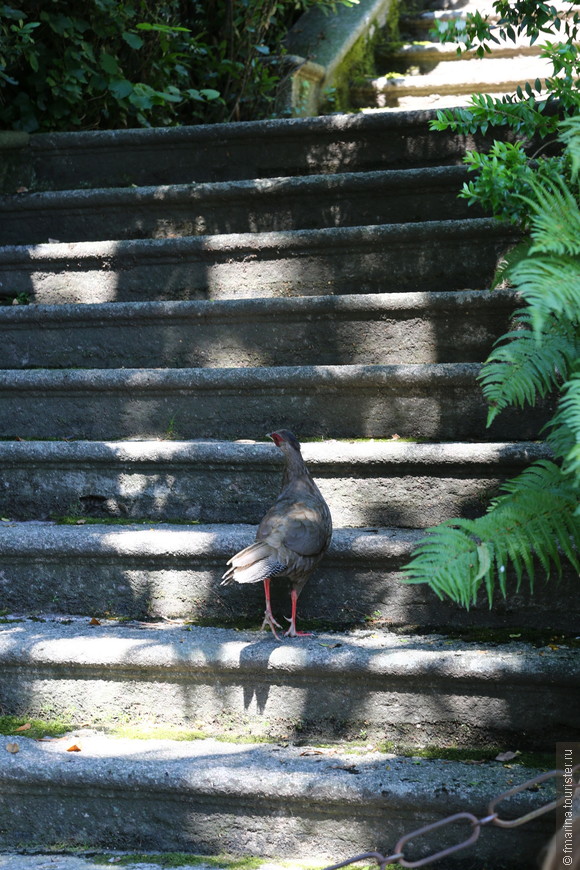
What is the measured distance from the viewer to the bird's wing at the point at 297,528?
103 inches

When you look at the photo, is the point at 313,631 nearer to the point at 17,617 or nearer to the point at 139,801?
the point at 139,801

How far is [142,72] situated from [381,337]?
2754 millimetres

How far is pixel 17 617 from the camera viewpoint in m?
2.98

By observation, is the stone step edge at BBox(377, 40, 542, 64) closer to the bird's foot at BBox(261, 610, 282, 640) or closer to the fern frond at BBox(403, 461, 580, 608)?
the bird's foot at BBox(261, 610, 282, 640)

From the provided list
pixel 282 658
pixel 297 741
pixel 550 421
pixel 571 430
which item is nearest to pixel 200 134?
pixel 282 658

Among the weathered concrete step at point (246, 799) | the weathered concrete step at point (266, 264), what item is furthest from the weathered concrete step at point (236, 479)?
the weathered concrete step at point (266, 264)

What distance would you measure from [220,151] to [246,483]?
218 cm

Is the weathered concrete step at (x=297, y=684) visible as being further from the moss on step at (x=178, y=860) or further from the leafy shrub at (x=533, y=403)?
the leafy shrub at (x=533, y=403)

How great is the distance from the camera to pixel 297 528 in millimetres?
2627

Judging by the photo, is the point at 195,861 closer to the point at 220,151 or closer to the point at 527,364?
the point at 527,364

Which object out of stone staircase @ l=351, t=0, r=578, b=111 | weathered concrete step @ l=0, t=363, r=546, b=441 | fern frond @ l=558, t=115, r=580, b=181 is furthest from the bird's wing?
stone staircase @ l=351, t=0, r=578, b=111

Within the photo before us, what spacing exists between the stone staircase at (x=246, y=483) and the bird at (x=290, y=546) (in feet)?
0.49

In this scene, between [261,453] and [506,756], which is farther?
[261,453]

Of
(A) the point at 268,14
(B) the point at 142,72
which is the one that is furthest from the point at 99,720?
(A) the point at 268,14
